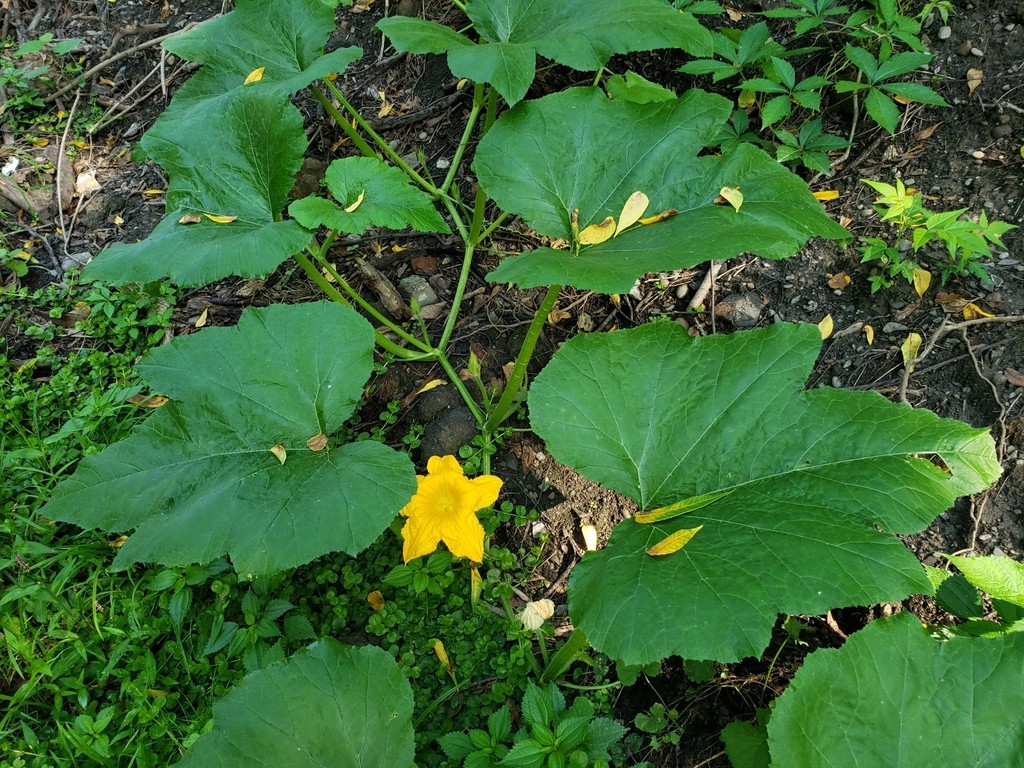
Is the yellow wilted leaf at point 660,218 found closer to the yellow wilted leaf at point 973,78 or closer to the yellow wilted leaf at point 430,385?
the yellow wilted leaf at point 430,385

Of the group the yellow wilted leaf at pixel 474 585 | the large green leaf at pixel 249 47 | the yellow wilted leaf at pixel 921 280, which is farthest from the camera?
the yellow wilted leaf at pixel 921 280

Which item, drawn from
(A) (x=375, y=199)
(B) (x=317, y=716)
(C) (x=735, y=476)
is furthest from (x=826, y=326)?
(B) (x=317, y=716)

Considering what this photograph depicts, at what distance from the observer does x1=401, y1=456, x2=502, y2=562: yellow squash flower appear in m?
2.15

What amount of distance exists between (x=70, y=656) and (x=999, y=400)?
3.45m

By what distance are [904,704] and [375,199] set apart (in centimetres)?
204

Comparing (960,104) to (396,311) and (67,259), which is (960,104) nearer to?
(396,311)

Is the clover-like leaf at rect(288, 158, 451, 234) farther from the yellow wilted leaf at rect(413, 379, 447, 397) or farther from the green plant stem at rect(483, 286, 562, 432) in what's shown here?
the yellow wilted leaf at rect(413, 379, 447, 397)

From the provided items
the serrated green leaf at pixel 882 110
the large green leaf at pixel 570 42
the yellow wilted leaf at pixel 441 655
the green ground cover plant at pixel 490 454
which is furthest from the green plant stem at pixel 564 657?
the serrated green leaf at pixel 882 110

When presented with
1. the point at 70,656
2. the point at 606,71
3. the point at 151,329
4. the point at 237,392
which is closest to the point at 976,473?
the point at 237,392

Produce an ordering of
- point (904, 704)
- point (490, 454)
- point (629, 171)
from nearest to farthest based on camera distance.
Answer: point (904, 704) → point (629, 171) → point (490, 454)

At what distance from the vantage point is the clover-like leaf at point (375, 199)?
213 cm

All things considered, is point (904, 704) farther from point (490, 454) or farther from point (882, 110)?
point (882, 110)

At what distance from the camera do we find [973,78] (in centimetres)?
306

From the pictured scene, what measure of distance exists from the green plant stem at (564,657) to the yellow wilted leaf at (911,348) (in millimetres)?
1702
